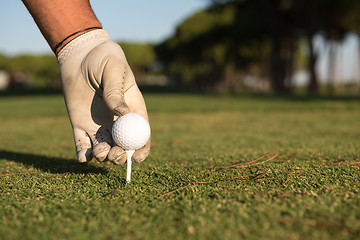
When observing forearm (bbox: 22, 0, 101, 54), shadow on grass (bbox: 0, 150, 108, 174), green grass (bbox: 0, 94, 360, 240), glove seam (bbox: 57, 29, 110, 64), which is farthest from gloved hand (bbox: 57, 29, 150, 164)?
shadow on grass (bbox: 0, 150, 108, 174)

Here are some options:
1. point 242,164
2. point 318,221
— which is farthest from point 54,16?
point 318,221

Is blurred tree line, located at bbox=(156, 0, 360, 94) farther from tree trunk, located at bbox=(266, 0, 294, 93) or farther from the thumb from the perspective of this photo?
the thumb

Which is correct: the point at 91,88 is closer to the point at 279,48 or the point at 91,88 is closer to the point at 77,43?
the point at 77,43

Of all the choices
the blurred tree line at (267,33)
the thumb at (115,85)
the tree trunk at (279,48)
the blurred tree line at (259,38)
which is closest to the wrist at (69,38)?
the thumb at (115,85)

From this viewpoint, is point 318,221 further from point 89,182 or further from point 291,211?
point 89,182

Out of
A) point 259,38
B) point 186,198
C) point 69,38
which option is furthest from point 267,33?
point 186,198

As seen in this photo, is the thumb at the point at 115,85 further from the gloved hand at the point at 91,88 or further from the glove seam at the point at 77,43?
the glove seam at the point at 77,43
